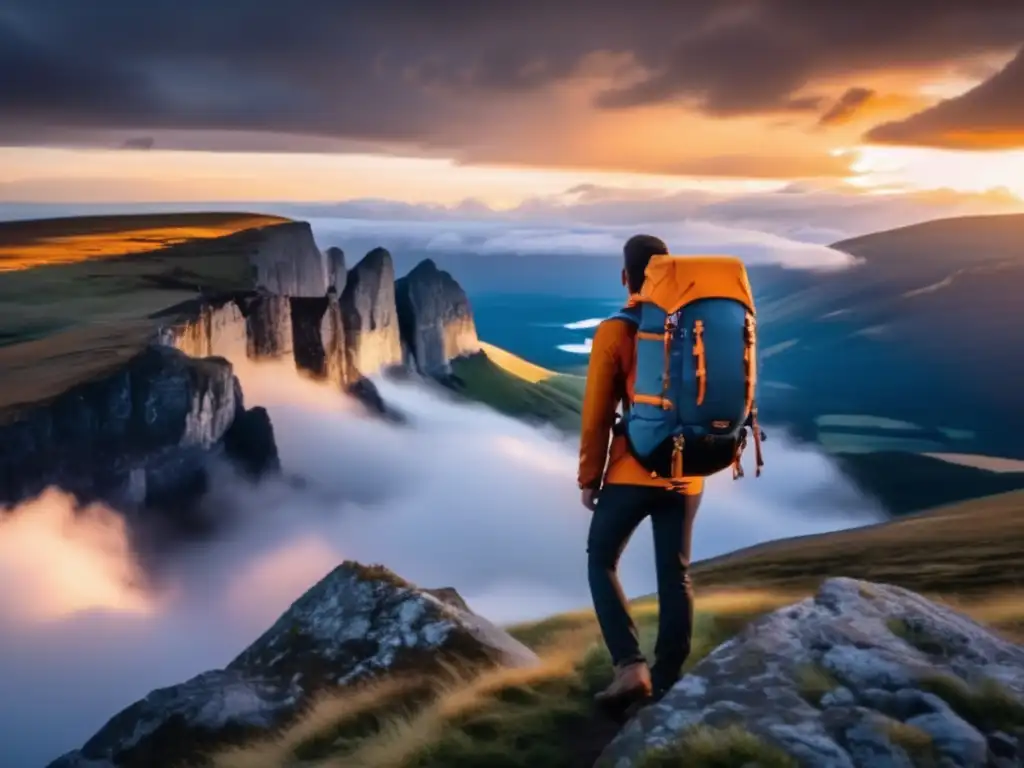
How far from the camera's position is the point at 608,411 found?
7.09 metres

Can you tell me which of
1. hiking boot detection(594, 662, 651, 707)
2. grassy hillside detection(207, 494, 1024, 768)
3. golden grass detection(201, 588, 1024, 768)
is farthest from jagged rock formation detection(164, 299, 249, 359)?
hiking boot detection(594, 662, 651, 707)

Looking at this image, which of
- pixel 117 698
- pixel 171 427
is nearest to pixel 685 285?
pixel 117 698

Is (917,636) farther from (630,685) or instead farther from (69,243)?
(69,243)

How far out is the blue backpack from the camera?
665 cm

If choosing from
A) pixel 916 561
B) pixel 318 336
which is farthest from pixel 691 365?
pixel 318 336

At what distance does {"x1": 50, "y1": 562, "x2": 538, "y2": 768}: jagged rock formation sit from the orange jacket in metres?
4.29

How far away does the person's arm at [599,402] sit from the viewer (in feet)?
22.9

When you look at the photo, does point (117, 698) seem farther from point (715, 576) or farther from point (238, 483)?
point (715, 576)

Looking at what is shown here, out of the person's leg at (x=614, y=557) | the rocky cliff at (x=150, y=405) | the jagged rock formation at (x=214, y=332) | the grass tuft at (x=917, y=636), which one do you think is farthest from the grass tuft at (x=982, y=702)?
the jagged rock formation at (x=214, y=332)

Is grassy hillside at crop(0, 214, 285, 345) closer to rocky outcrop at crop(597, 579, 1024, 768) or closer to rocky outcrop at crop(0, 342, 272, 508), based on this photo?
rocky outcrop at crop(0, 342, 272, 508)

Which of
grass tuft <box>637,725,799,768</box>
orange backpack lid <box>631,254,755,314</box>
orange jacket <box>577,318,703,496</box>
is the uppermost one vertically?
orange backpack lid <box>631,254,755,314</box>

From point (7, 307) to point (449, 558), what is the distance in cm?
7831

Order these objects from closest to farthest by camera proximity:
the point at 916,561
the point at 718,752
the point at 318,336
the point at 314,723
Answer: the point at 718,752
the point at 314,723
the point at 916,561
the point at 318,336

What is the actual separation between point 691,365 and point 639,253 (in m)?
1.11
